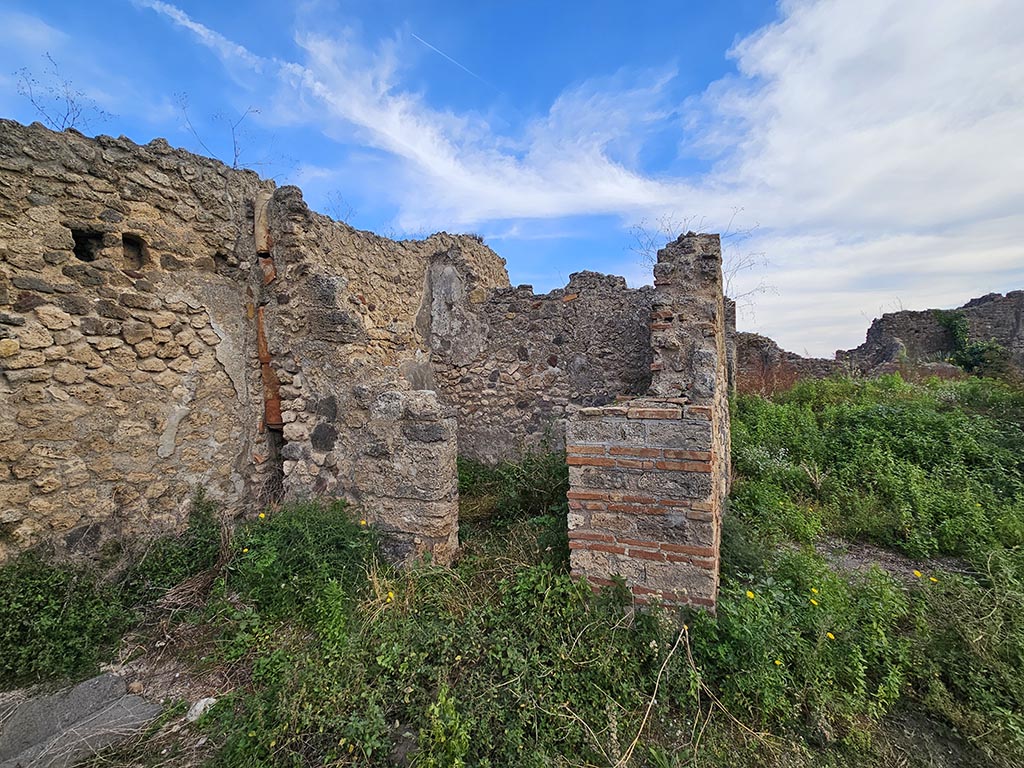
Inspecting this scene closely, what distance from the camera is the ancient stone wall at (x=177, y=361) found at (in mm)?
2828

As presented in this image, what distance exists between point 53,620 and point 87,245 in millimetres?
2482

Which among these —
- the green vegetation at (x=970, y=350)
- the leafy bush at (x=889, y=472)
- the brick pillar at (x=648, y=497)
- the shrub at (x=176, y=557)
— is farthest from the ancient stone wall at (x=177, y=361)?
the green vegetation at (x=970, y=350)

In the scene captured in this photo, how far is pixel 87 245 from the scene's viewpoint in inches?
123

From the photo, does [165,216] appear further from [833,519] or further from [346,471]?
[833,519]

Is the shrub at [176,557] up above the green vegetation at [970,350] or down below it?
below

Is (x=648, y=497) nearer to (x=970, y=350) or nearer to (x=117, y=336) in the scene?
(x=117, y=336)

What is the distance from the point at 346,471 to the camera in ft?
12.4

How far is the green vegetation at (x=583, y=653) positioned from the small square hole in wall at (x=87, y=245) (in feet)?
7.02

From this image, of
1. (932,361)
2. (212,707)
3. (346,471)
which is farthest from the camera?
(932,361)

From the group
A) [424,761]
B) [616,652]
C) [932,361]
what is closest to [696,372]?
[616,652]

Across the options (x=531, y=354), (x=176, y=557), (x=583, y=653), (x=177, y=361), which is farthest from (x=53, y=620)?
(x=531, y=354)

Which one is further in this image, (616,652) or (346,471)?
(346,471)

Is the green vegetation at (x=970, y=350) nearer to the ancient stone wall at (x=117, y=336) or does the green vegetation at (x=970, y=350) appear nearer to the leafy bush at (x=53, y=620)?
the ancient stone wall at (x=117, y=336)

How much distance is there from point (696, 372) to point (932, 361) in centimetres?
1275
